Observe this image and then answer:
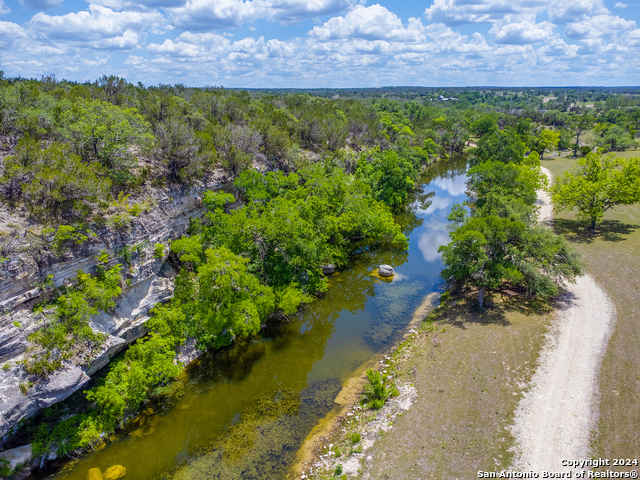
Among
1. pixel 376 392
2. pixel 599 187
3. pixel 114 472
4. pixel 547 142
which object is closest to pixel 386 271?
pixel 376 392

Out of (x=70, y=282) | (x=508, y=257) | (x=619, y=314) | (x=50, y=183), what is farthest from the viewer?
(x=508, y=257)

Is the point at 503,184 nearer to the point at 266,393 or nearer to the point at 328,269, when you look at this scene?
the point at 328,269

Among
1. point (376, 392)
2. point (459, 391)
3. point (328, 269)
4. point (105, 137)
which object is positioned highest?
point (105, 137)

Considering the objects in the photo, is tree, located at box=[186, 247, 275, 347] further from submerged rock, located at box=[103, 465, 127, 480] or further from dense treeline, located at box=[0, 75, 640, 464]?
submerged rock, located at box=[103, 465, 127, 480]

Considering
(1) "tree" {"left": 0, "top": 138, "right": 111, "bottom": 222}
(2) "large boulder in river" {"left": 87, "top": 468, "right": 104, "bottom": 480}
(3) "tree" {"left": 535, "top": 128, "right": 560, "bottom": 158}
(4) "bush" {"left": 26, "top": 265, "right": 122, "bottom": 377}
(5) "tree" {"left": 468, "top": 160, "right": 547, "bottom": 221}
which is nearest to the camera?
(2) "large boulder in river" {"left": 87, "top": 468, "right": 104, "bottom": 480}

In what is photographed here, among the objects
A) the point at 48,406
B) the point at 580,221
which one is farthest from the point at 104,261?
the point at 580,221

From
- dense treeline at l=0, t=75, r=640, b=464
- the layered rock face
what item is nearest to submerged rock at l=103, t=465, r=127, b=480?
dense treeline at l=0, t=75, r=640, b=464
